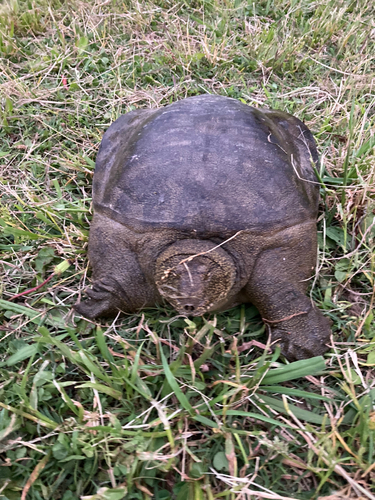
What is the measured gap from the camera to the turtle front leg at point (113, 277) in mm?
1667

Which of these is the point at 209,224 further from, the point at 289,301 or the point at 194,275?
the point at 289,301

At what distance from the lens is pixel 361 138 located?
7.06 feet

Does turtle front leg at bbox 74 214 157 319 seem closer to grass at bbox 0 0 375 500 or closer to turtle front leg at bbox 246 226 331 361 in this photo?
grass at bbox 0 0 375 500

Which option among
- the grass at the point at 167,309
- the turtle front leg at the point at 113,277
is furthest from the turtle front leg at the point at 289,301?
the turtle front leg at the point at 113,277

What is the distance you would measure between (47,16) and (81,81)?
95 centimetres

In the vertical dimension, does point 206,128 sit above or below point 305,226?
above

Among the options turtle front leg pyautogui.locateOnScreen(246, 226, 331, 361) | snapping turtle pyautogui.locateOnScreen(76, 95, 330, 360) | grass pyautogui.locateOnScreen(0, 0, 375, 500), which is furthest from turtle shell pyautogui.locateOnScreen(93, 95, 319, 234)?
grass pyautogui.locateOnScreen(0, 0, 375, 500)

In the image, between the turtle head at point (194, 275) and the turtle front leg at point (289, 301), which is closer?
the turtle head at point (194, 275)

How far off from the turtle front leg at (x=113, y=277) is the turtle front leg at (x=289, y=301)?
1.67 feet

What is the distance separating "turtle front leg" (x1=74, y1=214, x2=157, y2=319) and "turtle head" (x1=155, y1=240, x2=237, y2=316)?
166 millimetres

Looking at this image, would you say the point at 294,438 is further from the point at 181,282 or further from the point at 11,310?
the point at 11,310

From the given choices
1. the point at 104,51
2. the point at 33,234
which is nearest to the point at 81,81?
the point at 104,51

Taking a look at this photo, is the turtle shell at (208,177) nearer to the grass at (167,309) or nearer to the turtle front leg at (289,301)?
the turtle front leg at (289,301)

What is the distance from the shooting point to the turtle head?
1497mm
